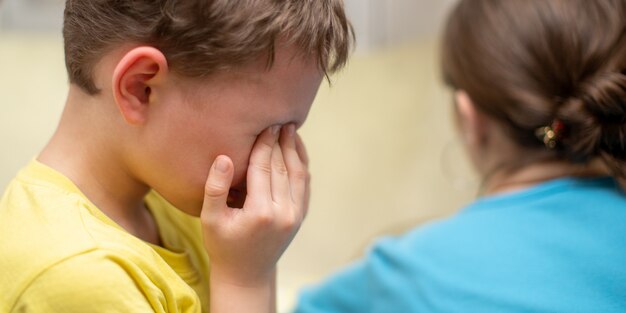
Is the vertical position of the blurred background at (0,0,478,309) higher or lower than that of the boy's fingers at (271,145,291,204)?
lower

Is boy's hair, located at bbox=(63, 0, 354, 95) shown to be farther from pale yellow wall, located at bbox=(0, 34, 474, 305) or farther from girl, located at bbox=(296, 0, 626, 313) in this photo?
pale yellow wall, located at bbox=(0, 34, 474, 305)

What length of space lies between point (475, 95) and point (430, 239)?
238mm

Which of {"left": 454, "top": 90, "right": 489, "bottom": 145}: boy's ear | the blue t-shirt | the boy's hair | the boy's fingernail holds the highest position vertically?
the boy's hair

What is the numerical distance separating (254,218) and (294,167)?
0.27 feet

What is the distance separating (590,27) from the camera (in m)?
1.16

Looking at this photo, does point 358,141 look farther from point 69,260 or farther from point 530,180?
point 69,260

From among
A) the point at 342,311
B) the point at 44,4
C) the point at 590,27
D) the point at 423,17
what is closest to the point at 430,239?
the point at 342,311

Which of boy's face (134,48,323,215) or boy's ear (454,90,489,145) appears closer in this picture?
boy's face (134,48,323,215)

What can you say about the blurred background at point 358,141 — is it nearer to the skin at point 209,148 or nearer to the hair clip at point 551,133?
the hair clip at point 551,133

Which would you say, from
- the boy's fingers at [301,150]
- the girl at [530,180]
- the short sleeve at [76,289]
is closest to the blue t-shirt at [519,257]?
the girl at [530,180]

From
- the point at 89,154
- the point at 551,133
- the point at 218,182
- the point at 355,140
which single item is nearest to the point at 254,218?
the point at 218,182

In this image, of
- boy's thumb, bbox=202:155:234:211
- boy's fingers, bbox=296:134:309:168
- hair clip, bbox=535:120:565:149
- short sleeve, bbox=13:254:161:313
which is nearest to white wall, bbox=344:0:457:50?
hair clip, bbox=535:120:565:149

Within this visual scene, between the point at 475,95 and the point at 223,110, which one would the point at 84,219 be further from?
the point at 475,95

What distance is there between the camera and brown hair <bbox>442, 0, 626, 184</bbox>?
1118 millimetres
